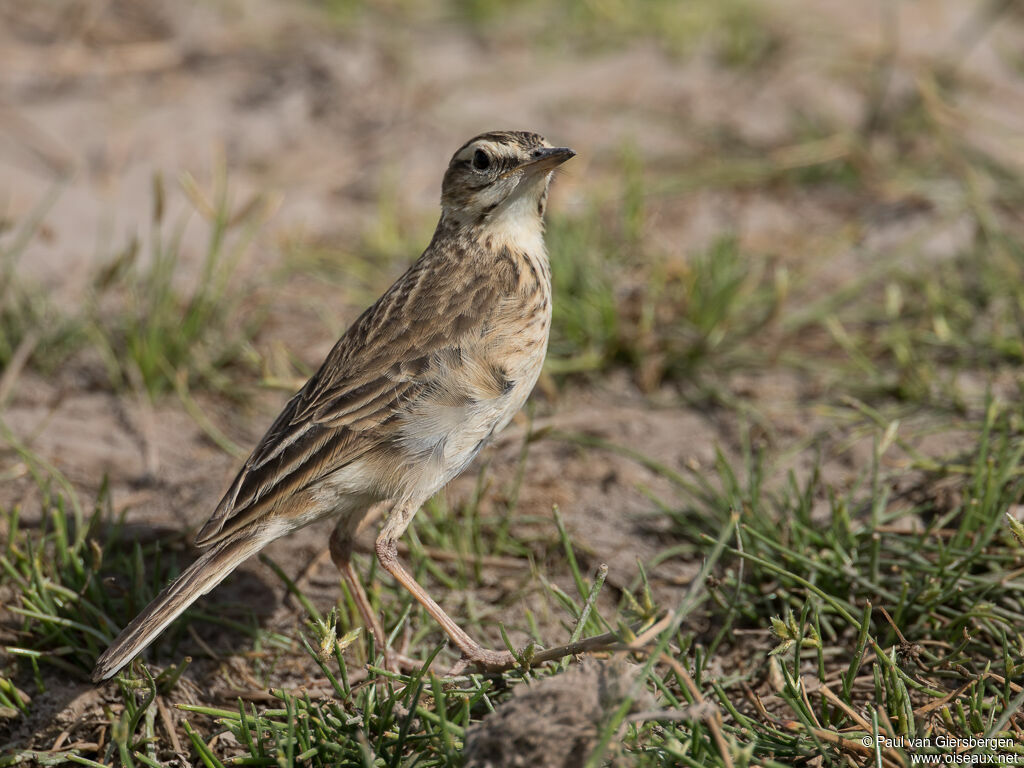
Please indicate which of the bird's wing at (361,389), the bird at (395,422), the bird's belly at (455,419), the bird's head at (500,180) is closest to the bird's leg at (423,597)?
the bird at (395,422)

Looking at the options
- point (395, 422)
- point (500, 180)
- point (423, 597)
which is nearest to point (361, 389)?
point (395, 422)

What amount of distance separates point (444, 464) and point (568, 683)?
1.10m

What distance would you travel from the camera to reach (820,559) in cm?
381

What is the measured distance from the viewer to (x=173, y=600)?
3.33 meters

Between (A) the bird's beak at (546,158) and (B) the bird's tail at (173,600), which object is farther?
(A) the bird's beak at (546,158)

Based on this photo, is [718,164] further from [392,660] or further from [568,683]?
[568,683]

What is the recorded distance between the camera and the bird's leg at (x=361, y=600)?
374 centimetres

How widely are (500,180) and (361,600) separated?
1731mm

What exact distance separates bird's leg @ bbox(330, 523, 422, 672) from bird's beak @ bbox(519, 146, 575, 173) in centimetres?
158

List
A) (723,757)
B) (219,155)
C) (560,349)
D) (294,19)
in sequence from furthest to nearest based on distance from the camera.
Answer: (294,19) < (219,155) < (560,349) < (723,757)

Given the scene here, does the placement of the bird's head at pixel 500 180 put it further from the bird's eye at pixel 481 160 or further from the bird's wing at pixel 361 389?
the bird's wing at pixel 361 389

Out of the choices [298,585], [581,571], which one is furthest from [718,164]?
[298,585]

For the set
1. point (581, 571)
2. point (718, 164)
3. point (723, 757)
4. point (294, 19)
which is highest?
point (294, 19)

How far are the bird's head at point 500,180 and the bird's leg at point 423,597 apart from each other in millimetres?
1316
